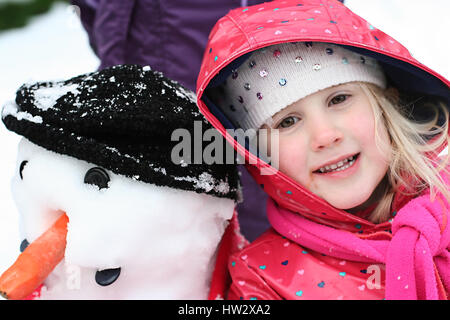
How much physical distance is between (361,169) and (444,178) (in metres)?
0.19

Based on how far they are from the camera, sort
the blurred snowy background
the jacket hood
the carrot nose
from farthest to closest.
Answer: the blurred snowy background, the jacket hood, the carrot nose

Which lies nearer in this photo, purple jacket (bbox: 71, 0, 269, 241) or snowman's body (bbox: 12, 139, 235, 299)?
snowman's body (bbox: 12, 139, 235, 299)

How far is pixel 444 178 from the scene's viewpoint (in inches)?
39.0

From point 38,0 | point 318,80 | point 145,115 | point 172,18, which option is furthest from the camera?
point 38,0

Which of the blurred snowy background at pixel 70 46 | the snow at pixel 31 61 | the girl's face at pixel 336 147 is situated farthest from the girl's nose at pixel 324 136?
the blurred snowy background at pixel 70 46

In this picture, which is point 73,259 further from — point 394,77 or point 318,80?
point 394,77

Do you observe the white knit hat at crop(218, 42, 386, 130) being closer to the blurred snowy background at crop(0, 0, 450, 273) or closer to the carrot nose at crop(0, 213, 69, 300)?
the carrot nose at crop(0, 213, 69, 300)

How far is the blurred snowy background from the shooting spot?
1.84m

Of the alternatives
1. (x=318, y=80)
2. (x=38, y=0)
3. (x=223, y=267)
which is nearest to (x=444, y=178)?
(x=318, y=80)

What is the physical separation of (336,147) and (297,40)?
0.22 metres

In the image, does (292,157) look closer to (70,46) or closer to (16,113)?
(16,113)

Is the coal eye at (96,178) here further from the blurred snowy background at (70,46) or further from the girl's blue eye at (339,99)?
the blurred snowy background at (70,46)

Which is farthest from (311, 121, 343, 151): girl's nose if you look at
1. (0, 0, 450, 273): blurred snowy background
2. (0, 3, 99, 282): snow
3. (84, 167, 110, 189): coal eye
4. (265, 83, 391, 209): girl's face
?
(0, 0, 450, 273): blurred snowy background

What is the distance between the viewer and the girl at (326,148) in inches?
35.5
